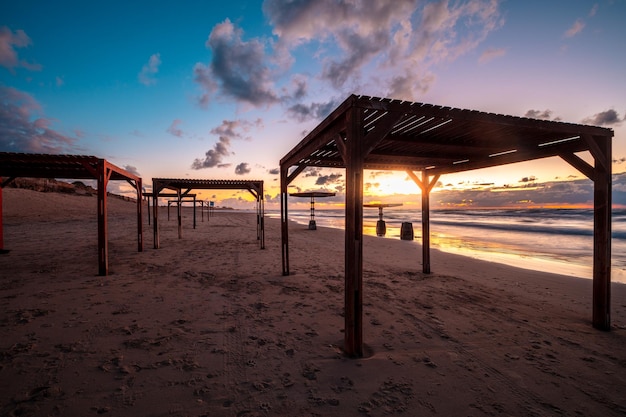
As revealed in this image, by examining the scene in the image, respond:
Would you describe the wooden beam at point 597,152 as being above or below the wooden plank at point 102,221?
above

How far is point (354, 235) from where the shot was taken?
3.44m

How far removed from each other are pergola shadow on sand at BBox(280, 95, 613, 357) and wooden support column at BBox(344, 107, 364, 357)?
1cm

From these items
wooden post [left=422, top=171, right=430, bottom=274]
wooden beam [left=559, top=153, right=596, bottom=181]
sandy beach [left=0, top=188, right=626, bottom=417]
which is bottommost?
sandy beach [left=0, top=188, right=626, bottom=417]

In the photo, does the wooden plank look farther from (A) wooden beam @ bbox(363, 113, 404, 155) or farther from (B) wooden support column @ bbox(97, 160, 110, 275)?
(A) wooden beam @ bbox(363, 113, 404, 155)

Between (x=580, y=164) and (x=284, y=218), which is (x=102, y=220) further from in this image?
(x=580, y=164)

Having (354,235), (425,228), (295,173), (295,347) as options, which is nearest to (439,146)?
(425,228)

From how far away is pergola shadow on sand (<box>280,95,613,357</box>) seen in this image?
346 cm

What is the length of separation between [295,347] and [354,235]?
6.03ft

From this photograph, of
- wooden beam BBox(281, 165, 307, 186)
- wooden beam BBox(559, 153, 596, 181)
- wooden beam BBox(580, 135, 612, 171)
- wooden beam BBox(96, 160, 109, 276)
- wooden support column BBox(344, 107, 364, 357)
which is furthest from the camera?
wooden beam BBox(96, 160, 109, 276)

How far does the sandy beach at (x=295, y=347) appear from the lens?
2646 mm

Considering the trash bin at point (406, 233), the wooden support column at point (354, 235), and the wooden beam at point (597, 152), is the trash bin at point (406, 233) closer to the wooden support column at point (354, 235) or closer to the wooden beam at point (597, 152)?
the wooden beam at point (597, 152)

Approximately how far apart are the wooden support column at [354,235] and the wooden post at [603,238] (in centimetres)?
439

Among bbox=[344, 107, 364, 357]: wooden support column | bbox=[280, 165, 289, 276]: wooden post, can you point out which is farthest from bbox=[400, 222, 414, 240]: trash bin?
bbox=[344, 107, 364, 357]: wooden support column

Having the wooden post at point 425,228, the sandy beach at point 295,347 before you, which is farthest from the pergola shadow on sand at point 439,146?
the wooden post at point 425,228
